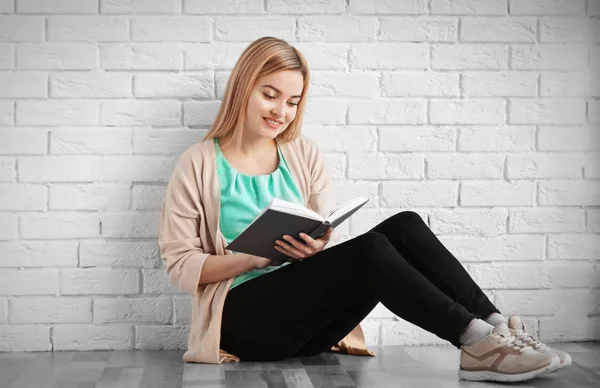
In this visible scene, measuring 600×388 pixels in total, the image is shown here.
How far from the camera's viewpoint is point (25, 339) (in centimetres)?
299

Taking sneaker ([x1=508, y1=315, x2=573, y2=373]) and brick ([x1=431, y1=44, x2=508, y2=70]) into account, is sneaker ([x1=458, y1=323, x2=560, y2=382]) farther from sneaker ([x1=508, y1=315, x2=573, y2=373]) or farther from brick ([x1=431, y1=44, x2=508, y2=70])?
brick ([x1=431, y1=44, x2=508, y2=70])

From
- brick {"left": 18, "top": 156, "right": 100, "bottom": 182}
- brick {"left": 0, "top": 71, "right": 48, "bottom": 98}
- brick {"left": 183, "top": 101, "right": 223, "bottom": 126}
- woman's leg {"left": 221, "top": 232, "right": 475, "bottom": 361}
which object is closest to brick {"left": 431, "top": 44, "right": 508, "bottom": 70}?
brick {"left": 183, "top": 101, "right": 223, "bottom": 126}

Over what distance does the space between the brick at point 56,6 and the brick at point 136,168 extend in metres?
0.52

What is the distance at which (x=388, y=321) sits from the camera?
3.12 meters

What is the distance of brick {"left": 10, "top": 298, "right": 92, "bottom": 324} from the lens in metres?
2.98

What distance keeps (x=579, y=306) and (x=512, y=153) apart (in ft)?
2.05

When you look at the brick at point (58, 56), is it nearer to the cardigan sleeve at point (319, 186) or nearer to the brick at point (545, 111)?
the cardigan sleeve at point (319, 186)

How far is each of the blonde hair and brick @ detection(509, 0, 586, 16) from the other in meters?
0.89

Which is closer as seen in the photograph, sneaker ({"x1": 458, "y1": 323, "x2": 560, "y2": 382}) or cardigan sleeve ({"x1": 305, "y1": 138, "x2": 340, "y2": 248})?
sneaker ({"x1": 458, "y1": 323, "x2": 560, "y2": 382})

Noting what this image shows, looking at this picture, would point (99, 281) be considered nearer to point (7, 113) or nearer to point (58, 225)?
point (58, 225)

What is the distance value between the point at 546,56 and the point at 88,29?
165 centimetres

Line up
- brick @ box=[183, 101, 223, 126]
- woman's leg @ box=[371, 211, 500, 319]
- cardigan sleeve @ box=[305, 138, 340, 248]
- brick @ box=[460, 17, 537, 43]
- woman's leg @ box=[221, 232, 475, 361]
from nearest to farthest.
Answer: woman's leg @ box=[221, 232, 475, 361], woman's leg @ box=[371, 211, 500, 319], cardigan sleeve @ box=[305, 138, 340, 248], brick @ box=[183, 101, 223, 126], brick @ box=[460, 17, 537, 43]

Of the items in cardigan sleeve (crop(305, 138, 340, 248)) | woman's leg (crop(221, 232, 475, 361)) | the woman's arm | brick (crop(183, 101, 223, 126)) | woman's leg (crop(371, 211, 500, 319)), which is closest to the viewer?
woman's leg (crop(221, 232, 475, 361))

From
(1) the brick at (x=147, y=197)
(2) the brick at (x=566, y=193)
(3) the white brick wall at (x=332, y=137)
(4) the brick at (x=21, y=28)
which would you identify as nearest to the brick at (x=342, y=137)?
(3) the white brick wall at (x=332, y=137)
